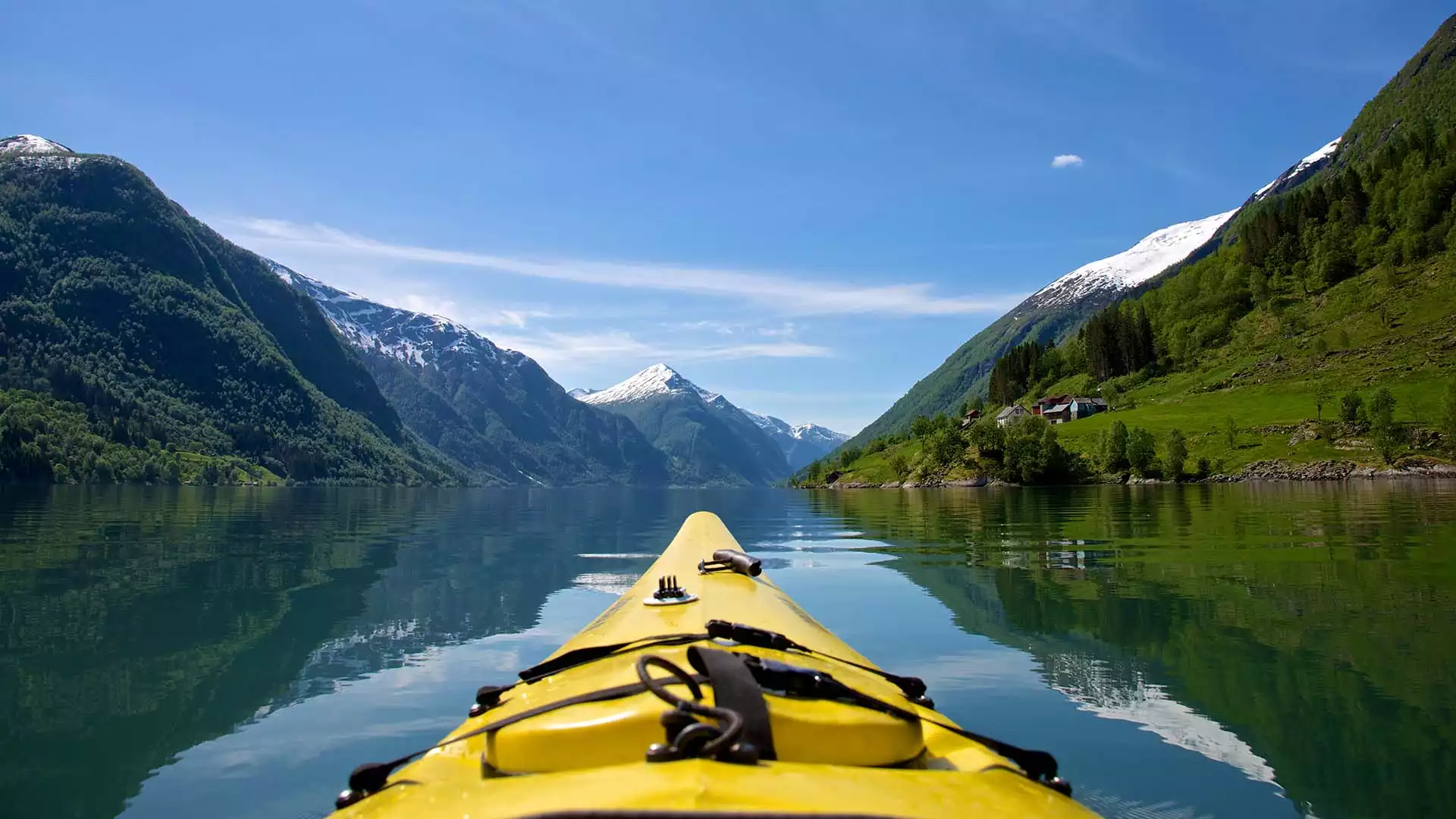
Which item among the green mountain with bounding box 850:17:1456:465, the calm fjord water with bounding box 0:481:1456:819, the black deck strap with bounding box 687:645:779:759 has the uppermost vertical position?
the green mountain with bounding box 850:17:1456:465

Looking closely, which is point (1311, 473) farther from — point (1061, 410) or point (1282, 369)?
point (1061, 410)

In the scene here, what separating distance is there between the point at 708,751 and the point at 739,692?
0.57 metres

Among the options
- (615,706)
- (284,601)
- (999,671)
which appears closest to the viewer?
(615,706)

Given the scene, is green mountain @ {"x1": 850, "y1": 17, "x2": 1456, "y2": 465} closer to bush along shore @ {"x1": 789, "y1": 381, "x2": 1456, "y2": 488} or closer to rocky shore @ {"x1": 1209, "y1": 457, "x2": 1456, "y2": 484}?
bush along shore @ {"x1": 789, "y1": 381, "x2": 1456, "y2": 488}

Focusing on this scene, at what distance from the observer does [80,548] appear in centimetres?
3045

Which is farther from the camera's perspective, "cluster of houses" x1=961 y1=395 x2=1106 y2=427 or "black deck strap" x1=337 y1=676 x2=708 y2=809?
"cluster of houses" x1=961 y1=395 x2=1106 y2=427

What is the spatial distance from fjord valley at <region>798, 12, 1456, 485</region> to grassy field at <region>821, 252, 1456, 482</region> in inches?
14.7

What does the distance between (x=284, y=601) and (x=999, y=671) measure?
16.3 meters

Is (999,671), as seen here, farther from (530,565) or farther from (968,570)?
(530,565)

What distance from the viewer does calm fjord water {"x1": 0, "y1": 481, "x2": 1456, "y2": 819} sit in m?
8.16

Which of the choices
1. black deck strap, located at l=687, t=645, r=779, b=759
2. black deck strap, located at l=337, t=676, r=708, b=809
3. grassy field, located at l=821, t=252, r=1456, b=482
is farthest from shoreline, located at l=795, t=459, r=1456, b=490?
black deck strap, located at l=337, t=676, r=708, b=809

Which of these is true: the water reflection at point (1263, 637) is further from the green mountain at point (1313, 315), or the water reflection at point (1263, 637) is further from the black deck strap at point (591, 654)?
the green mountain at point (1313, 315)

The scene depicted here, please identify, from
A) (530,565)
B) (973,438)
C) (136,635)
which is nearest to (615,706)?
(136,635)

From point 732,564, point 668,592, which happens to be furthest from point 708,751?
point 732,564
